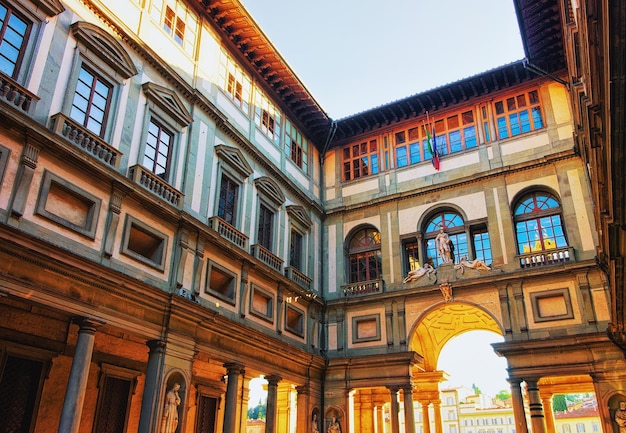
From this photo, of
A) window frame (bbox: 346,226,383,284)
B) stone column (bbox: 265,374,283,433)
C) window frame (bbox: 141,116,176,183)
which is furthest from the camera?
window frame (bbox: 346,226,383,284)

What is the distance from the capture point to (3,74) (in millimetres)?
11320

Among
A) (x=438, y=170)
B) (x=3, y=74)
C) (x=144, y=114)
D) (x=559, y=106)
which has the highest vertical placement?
(x=559, y=106)

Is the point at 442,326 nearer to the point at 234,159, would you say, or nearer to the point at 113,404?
the point at 234,159

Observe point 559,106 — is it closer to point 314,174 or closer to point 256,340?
point 314,174

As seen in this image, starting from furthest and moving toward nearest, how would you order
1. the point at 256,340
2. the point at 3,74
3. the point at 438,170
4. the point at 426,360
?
the point at 426,360, the point at 438,170, the point at 256,340, the point at 3,74

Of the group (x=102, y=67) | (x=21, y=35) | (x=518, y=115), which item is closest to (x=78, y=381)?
(x=21, y=35)

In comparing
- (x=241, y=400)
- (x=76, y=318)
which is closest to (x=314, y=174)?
(x=241, y=400)

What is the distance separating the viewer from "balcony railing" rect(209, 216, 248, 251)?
17031 mm

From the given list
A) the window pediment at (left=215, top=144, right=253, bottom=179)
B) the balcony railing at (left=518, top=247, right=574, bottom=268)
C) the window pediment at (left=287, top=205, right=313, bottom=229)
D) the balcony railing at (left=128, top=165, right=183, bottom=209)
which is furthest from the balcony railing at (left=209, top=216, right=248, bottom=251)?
the balcony railing at (left=518, top=247, right=574, bottom=268)

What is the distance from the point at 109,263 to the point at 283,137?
38.1 feet

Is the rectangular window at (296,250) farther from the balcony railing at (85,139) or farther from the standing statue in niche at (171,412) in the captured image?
the balcony railing at (85,139)

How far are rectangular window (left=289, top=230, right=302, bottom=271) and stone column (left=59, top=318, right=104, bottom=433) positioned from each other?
10.5m

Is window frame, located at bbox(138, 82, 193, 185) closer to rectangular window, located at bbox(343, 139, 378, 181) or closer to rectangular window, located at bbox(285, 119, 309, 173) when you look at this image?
rectangular window, located at bbox(285, 119, 309, 173)

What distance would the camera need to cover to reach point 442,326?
2359 centimetres
